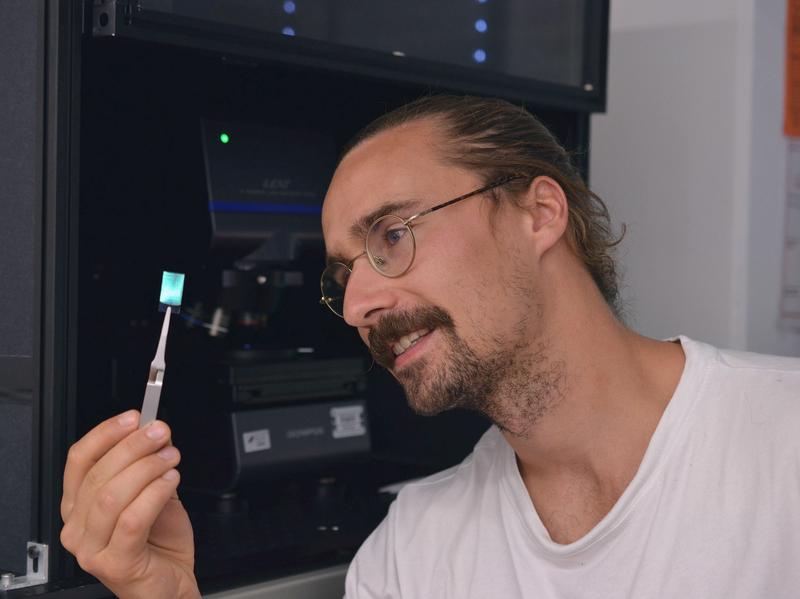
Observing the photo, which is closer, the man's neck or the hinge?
the hinge

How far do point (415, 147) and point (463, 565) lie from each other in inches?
21.1

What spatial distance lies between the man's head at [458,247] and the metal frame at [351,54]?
65 millimetres

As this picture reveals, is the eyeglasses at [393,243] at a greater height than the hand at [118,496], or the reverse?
the eyeglasses at [393,243]

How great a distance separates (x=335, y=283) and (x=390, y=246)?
0.47 ft

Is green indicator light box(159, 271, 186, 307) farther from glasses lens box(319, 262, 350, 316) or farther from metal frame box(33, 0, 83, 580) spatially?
glasses lens box(319, 262, 350, 316)

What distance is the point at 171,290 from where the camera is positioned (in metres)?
1.07

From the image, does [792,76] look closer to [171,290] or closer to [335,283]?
[335,283]

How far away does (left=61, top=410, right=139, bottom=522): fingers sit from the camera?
103 centimetres

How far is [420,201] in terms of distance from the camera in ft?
4.18

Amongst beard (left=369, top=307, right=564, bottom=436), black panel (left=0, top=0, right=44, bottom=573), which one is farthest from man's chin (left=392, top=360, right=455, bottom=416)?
black panel (left=0, top=0, right=44, bottom=573)

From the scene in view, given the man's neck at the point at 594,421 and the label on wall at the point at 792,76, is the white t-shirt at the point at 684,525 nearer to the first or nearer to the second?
the man's neck at the point at 594,421

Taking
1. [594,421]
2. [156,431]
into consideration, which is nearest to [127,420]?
[156,431]

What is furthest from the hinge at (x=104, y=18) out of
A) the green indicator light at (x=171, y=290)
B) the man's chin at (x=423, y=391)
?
the man's chin at (x=423, y=391)

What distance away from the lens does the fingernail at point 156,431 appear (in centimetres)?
102
